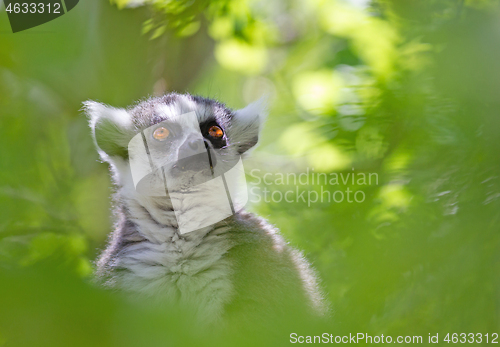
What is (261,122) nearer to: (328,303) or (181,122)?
(181,122)

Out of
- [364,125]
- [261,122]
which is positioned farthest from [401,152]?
[261,122]

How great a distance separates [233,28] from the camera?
5.24ft

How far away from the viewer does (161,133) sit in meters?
1.43

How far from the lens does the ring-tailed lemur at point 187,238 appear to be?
3.84ft

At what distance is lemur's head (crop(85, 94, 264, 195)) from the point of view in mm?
1382

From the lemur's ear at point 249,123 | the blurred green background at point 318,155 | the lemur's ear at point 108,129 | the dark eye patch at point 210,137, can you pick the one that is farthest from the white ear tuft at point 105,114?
the lemur's ear at point 249,123

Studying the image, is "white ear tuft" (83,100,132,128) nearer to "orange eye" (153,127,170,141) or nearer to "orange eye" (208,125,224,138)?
"orange eye" (153,127,170,141)

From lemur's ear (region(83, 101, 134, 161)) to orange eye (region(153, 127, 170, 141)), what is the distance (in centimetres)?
11

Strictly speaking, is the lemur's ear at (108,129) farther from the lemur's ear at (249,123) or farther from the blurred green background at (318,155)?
the lemur's ear at (249,123)

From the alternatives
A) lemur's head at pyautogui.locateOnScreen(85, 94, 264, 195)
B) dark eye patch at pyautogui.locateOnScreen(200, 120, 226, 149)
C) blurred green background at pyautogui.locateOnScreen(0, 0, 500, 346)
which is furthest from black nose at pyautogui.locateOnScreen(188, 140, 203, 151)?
blurred green background at pyautogui.locateOnScreen(0, 0, 500, 346)

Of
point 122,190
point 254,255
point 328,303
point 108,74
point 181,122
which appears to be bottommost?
point 254,255

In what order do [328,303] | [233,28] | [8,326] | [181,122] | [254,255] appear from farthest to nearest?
[233,28]
[181,122]
[254,255]
[328,303]
[8,326]

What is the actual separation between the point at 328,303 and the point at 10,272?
763 mm

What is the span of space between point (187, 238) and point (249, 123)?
606 mm
